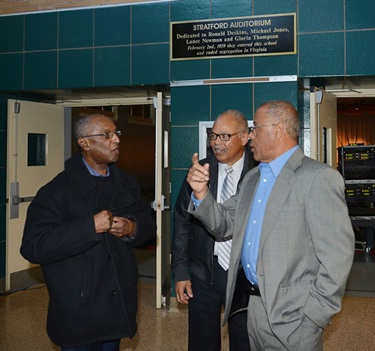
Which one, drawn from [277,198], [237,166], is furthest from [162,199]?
[277,198]

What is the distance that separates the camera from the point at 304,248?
5.57 ft

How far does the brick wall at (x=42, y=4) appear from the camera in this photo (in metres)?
4.68

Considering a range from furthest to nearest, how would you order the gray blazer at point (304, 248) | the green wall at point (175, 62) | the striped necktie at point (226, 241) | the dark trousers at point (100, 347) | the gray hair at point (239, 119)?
the green wall at point (175, 62) < the gray hair at point (239, 119) < the striped necktie at point (226, 241) < the dark trousers at point (100, 347) < the gray blazer at point (304, 248)

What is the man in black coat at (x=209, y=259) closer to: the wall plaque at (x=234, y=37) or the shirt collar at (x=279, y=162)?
the shirt collar at (x=279, y=162)

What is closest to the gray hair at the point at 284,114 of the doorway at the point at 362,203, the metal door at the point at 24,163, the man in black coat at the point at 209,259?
the man in black coat at the point at 209,259

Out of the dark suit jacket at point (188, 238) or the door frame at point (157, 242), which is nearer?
the dark suit jacket at point (188, 238)

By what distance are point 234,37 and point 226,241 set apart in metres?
2.53

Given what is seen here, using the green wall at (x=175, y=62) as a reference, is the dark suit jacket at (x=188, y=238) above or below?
below

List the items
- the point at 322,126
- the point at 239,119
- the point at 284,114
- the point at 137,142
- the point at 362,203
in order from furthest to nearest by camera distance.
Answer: the point at 137,142 → the point at 362,203 → the point at 322,126 → the point at 239,119 → the point at 284,114

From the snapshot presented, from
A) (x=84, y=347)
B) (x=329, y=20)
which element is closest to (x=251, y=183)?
(x=84, y=347)

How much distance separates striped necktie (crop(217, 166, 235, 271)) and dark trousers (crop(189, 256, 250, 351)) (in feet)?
0.13

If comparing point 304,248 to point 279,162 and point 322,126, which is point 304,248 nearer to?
point 279,162

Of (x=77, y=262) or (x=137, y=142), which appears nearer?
(x=77, y=262)

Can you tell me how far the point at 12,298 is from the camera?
465 cm
